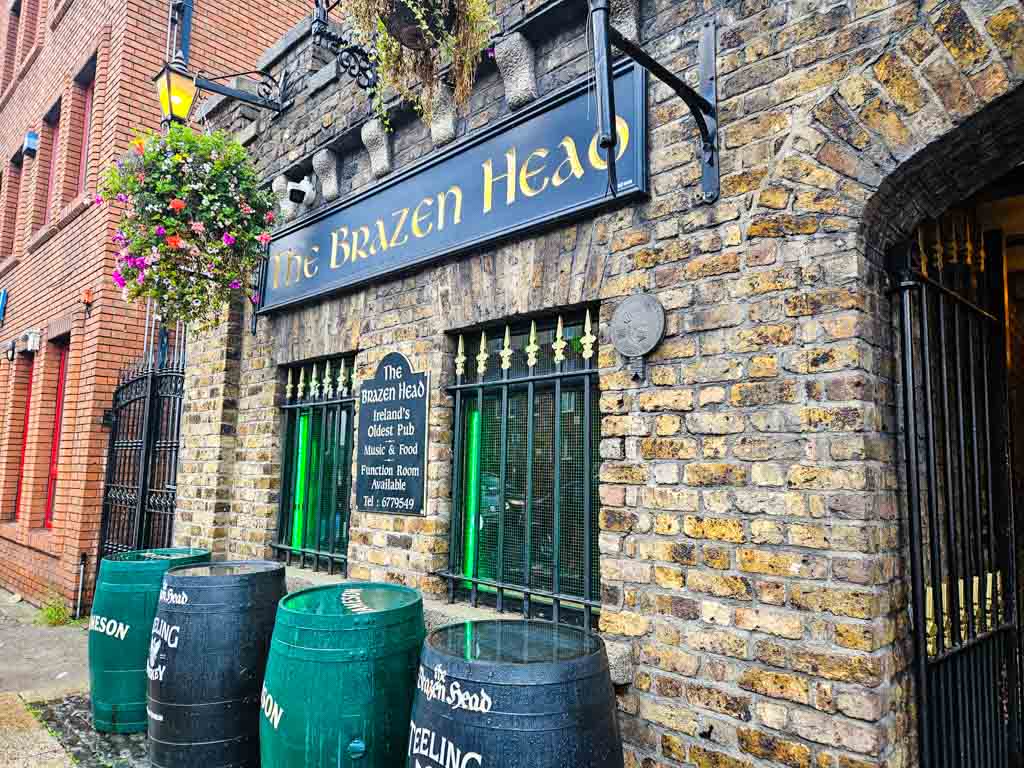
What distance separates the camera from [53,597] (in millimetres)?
6844

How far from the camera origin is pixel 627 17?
2895 mm

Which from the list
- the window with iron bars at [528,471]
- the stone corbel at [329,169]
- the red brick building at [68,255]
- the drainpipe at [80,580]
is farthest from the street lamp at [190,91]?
the drainpipe at [80,580]

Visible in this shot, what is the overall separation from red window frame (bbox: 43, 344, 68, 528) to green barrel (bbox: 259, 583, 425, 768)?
6643mm

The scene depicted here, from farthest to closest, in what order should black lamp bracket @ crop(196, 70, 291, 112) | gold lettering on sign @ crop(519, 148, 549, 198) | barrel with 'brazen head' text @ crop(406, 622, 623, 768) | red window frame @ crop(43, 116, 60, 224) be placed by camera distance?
red window frame @ crop(43, 116, 60, 224), black lamp bracket @ crop(196, 70, 291, 112), gold lettering on sign @ crop(519, 148, 549, 198), barrel with 'brazen head' text @ crop(406, 622, 623, 768)

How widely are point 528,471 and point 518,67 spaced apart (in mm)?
1911

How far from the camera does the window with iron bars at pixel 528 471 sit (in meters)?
2.99

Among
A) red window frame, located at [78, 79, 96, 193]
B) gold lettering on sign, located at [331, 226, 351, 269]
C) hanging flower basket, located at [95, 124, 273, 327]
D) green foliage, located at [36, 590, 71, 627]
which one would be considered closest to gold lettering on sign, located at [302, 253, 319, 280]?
gold lettering on sign, located at [331, 226, 351, 269]

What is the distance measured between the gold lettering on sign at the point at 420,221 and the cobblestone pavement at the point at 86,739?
117 inches

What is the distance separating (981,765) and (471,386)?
2637mm

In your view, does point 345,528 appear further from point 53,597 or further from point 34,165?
point 34,165

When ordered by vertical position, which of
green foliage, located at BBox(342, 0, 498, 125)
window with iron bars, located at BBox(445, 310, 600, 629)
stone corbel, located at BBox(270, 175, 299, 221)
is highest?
green foliage, located at BBox(342, 0, 498, 125)

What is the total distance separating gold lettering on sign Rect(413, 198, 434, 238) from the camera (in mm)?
3713

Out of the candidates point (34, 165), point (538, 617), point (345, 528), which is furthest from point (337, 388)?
point (34, 165)

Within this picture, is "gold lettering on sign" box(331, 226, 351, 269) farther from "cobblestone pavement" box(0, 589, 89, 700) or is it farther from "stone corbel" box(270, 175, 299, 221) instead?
"cobblestone pavement" box(0, 589, 89, 700)
